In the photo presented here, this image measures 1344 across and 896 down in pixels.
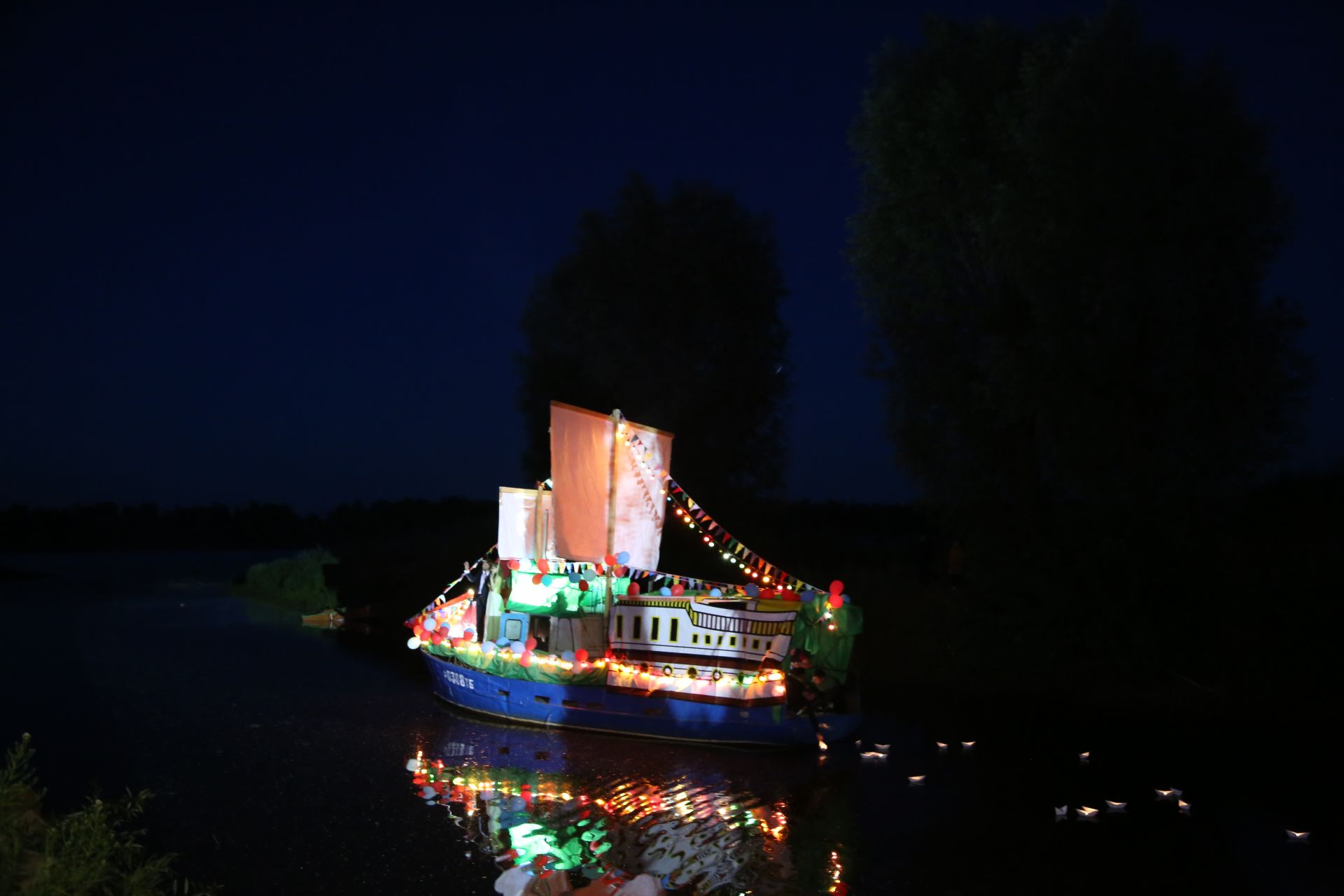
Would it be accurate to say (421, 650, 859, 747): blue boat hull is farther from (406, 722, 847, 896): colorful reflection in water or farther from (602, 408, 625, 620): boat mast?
(602, 408, 625, 620): boat mast

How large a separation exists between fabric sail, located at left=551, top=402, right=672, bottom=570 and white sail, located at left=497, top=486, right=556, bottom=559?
A: 5.88ft

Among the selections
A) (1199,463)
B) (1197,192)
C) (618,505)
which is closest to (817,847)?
(618,505)

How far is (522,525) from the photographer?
16.2m

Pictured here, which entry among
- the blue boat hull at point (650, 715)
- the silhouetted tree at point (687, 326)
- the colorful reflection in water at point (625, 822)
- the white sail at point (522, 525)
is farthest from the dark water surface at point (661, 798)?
the silhouetted tree at point (687, 326)

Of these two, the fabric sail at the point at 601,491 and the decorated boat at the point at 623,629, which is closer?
the decorated boat at the point at 623,629

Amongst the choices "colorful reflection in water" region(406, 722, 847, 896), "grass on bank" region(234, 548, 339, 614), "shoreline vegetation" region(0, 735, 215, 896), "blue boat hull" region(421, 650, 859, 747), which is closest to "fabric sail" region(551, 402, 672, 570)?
"blue boat hull" region(421, 650, 859, 747)

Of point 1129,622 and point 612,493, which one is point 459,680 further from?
point 1129,622

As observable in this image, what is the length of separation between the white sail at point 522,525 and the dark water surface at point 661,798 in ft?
8.83

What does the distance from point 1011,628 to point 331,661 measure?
13.9 metres

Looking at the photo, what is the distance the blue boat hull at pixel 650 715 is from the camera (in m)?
12.7

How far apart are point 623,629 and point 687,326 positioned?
12580 mm

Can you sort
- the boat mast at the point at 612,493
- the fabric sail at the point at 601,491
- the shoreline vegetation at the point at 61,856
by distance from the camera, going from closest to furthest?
the shoreline vegetation at the point at 61,856
the fabric sail at the point at 601,491
the boat mast at the point at 612,493

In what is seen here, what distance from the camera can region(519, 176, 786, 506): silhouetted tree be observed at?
961 inches

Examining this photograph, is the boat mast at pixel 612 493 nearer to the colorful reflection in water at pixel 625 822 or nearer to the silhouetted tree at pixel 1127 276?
the colorful reflection in water at pixel 625 822
